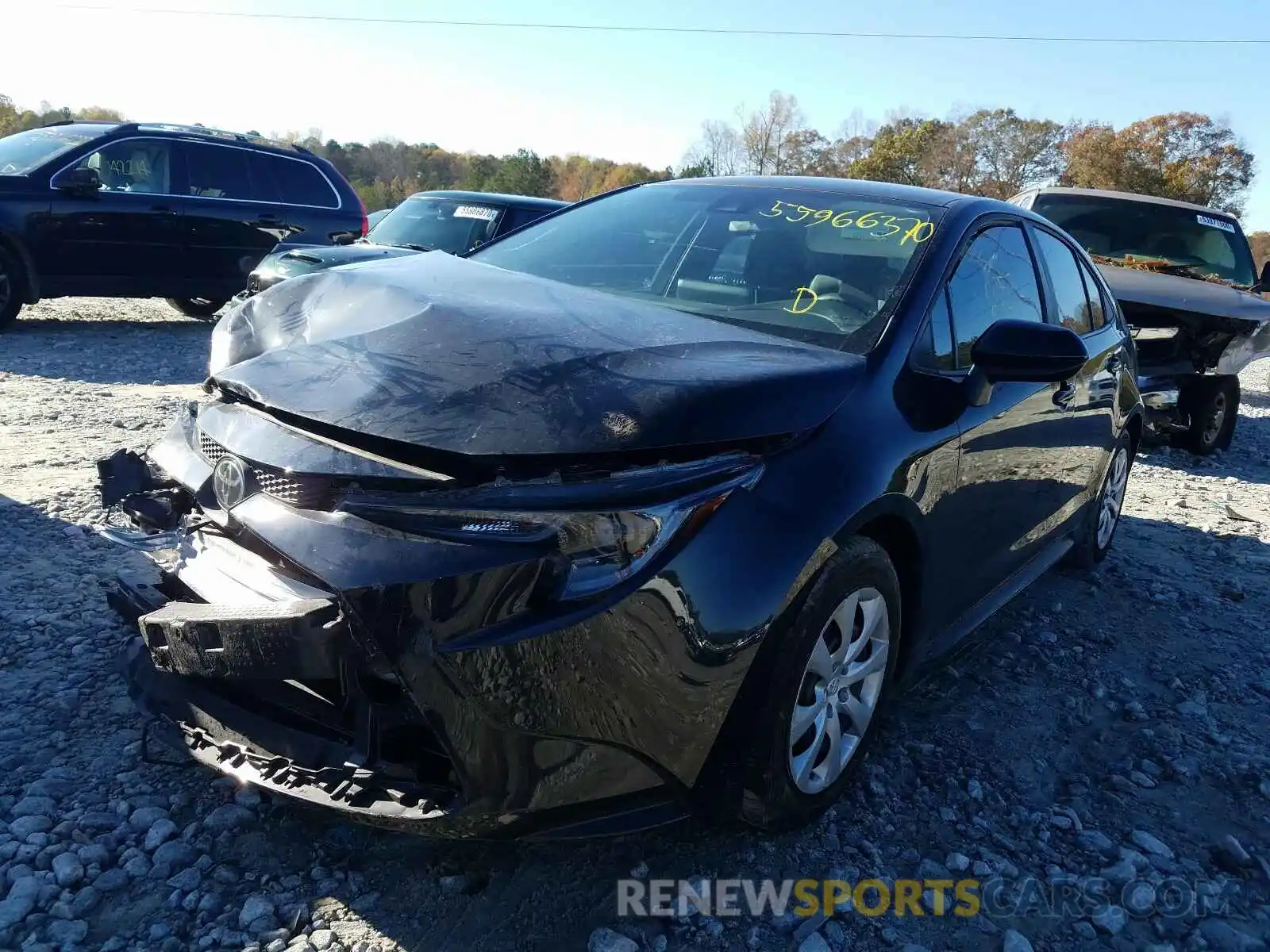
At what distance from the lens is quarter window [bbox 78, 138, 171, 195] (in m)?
9.10

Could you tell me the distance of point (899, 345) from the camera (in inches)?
104

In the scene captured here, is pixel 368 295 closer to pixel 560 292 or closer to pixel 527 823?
pixel 560 292

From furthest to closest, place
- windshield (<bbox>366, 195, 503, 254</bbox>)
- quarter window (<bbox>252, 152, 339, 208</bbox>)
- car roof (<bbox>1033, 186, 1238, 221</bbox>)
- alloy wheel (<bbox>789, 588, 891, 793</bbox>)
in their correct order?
1. quarter window (<bbox>252, 152, 339, 208</bbox>)
2. car roof (<bbox>1033, 186, 1238, 221</bbox>)
3. windshield (<bbox>366, 195, 503, 254</bbox>)
4. alloy wheel (<bbox>789, 588, 891, 793</bbox>)

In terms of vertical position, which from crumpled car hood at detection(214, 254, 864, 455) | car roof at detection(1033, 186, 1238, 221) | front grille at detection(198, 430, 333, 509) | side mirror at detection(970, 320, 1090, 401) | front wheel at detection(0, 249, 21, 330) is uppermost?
car roof at detection(1033, 186, 1238, 221)

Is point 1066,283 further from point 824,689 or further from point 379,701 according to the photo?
point 379,701

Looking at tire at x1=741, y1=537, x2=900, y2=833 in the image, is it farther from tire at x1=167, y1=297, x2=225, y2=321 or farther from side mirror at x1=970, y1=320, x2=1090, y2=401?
tire at x1=167, y1=297, x2=225, y2=321

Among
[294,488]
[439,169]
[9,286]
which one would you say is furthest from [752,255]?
[439,169]

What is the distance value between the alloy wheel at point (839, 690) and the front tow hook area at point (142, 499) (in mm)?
1586

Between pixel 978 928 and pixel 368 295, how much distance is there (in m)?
2.18

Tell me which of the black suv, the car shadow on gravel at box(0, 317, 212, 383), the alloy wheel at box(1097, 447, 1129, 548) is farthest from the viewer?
the black suv

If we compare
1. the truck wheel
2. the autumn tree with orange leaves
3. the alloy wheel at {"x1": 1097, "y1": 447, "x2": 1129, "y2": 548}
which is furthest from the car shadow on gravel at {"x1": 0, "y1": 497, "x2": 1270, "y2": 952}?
the autumn tree with orange leaves

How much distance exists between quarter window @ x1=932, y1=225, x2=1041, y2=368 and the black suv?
8.30 meters

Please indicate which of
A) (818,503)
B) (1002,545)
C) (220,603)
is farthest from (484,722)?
(1002,545)

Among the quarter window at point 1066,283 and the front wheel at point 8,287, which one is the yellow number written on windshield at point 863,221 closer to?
the quarter window at point 1066,283
